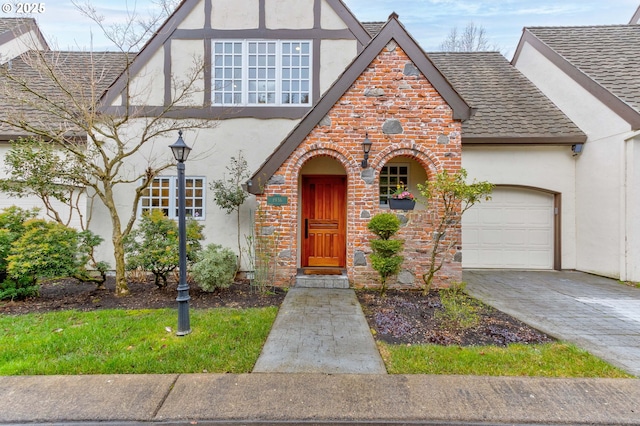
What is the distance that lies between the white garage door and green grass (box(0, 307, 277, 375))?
21.5 feet

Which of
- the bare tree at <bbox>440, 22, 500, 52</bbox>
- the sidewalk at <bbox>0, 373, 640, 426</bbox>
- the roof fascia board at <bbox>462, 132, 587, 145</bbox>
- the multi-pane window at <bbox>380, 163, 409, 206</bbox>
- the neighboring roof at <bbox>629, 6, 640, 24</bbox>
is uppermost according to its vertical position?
the bare tree at <bbox>440, 22, 500, 52</bbox>

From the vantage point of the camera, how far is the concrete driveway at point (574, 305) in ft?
13.4

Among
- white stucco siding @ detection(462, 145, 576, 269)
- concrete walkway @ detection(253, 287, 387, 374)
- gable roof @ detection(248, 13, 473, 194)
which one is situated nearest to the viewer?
concrete walkway @ detection(253, 287, 387, 374)

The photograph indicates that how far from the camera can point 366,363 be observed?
11.5ft

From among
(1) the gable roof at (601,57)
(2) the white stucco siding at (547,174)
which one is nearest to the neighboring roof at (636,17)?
(1) the gable roof at (601,57)

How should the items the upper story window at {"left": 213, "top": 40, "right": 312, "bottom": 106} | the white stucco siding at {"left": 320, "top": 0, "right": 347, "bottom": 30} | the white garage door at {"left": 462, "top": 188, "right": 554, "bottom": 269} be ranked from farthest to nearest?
the white garage door at {"left": 462, "top": 188, "right": 554, "bottom": 269} < the upper story window at {"left": 213, "top": 40, "right": 312, "bottom": 106} < the white stucco siding at {"left": 320, "top": 0, "right": 347, "bottom": 30}

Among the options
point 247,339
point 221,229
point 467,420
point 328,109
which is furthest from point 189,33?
point 467,420

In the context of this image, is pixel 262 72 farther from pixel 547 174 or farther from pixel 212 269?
pixel 547 174

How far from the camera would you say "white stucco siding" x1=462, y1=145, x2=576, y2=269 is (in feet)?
28.0

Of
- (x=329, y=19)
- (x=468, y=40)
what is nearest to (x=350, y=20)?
(x=329, y=19)

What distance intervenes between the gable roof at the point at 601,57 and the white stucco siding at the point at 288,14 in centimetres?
735

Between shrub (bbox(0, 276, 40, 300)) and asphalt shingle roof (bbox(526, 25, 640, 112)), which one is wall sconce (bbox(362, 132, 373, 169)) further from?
shrub (bbox(0, 276, 40, 300))

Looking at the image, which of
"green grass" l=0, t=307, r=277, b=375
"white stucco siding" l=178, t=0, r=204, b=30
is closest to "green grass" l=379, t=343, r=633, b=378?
"green grass" l=0, t=307, r=277, b=375

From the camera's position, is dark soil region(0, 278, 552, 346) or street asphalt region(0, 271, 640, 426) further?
dark soil region(0, 278, 552, 346)
